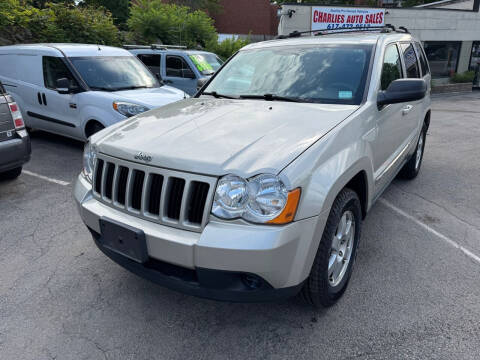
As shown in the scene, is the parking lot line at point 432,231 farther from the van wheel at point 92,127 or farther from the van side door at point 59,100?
the van side door at point 59,100

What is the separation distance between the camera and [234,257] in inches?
75.7

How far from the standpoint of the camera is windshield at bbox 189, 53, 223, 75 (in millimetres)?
9555

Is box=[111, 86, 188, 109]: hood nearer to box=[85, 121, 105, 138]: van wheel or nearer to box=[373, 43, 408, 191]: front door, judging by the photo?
box=[85, 121, 105, 138]: van wheel

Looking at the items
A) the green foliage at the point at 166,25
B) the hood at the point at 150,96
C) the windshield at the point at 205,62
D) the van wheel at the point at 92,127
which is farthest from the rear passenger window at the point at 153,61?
the green foliage at the point at 166,25

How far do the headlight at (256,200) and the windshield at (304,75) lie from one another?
1257 mm

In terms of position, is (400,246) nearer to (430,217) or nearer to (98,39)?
(430,217)

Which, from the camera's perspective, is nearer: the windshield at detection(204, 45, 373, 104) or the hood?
the windshield at detection(204, 45, 373, 104)

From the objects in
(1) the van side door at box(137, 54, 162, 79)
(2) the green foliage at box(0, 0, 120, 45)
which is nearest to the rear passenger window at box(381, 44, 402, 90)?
(1) the van side door at box(137, 54, 162, 79)

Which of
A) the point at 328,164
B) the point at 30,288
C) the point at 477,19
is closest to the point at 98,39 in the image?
the point at 30,288

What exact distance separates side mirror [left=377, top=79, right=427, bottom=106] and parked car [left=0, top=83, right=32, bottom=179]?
4051mm

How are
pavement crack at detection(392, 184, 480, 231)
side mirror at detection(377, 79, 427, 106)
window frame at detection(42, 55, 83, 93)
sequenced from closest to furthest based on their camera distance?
1. side mirror at detection(377, 79, 427, 106)
2. pavement crack at detection(392, 184, 480, 231)
3. window frame at detection(42, 55, 83, 93)

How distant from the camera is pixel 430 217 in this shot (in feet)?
13.3

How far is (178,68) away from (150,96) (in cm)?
395

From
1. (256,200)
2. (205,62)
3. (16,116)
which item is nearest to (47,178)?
(16,116)
